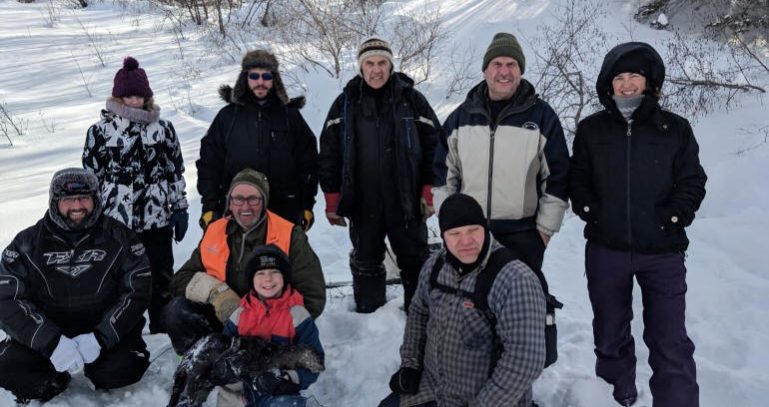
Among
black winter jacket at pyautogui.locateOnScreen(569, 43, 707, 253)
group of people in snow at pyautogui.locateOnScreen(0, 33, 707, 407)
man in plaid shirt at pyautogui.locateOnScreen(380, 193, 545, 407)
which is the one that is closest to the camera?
man in plaid shirt at pyautogui.locateOnScreen(380, 193, 545, 407)

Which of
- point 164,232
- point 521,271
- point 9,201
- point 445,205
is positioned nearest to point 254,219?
point 164,232

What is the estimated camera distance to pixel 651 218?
288 centimetres

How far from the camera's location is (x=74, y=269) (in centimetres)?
341

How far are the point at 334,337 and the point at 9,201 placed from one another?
4121 millimetres

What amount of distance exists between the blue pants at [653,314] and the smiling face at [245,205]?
1.89 meters

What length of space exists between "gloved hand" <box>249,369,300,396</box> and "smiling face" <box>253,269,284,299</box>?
0.40 m

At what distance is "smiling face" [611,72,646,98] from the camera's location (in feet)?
9.41

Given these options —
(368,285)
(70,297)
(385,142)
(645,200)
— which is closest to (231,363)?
(70,297)

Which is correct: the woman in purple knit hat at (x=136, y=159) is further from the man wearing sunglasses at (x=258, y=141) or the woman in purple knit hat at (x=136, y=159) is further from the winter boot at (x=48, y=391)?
the winter boot at (x=48, y=391)

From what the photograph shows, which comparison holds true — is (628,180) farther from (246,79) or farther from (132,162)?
(132,162)

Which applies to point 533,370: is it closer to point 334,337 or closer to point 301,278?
point 301,278

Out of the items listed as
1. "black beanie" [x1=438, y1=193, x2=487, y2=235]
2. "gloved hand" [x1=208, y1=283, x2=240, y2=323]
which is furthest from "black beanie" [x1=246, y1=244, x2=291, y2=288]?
"black beanie" [x1=438, y1=193, x2=487, y2=235]

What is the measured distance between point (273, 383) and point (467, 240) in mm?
1258

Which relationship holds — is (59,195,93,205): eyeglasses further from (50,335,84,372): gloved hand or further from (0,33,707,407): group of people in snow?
(50,335,84,372): gloved hand
